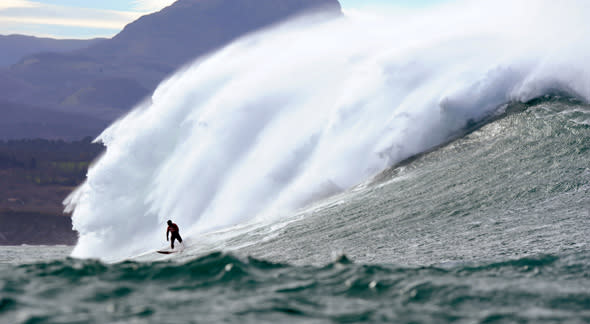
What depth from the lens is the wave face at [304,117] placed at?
22844 millimetres

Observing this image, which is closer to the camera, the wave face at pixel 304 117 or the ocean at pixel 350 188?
the ocean at pixel 350 188

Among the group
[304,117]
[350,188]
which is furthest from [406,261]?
[304,117]

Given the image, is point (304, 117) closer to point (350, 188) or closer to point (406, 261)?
point (350, 188)

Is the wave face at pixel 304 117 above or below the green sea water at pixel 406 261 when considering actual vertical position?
above

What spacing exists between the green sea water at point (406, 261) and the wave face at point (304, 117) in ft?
6.18

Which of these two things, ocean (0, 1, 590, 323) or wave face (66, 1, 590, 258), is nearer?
ocean (0, 1, 590, 323)

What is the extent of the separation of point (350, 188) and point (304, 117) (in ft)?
21.6

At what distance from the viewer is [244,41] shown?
35.8 meters

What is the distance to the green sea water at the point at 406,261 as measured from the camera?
304 inches

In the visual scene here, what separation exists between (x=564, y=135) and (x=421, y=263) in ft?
30.1

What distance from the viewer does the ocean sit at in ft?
27.2

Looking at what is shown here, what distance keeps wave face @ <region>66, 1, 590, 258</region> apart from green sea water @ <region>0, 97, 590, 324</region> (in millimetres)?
1883

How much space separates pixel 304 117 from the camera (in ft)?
91.2

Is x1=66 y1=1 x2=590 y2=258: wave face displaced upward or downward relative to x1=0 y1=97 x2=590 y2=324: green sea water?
upward
